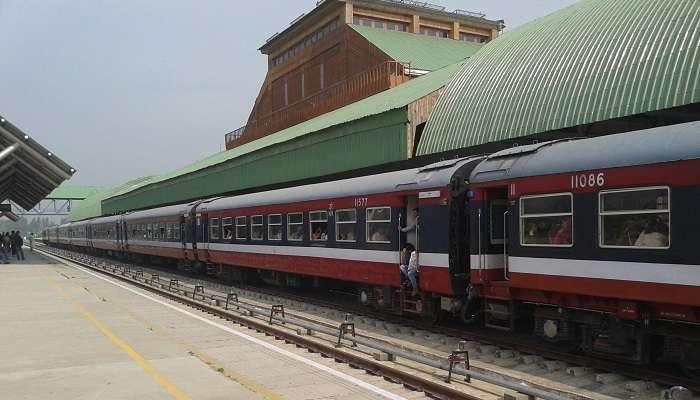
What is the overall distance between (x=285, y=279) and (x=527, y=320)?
9.36 meters

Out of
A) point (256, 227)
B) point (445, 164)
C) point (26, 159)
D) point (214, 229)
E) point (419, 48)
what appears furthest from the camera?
point (419, 48)

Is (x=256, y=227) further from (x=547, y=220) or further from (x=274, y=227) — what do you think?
(x=547, y=220)

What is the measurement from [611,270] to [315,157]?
16.8m

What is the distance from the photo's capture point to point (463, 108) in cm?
1812

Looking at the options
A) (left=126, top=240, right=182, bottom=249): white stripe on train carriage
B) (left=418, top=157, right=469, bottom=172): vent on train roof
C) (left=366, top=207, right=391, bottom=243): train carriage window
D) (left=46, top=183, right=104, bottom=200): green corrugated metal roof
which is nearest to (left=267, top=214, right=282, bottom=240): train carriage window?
(left=366, top=207, right=391, bottom=243): train carriage window

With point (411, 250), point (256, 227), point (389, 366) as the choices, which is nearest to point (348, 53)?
point (256, 227)

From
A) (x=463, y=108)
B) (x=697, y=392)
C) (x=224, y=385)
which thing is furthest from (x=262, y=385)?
(x=463, y=108)

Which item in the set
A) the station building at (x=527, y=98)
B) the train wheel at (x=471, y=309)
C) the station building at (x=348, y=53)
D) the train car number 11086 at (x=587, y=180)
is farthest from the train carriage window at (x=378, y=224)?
the station building at (x=348, y=53)

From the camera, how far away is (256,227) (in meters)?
20.8

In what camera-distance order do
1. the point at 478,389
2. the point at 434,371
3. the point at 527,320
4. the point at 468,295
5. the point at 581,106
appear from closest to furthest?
the point at 478,389 < the point at 434,371 < the point at 468,295 < the point at 527,320 < the point at 581,106

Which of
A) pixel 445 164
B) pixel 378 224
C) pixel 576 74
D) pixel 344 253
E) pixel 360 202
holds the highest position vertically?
pixel 576 74

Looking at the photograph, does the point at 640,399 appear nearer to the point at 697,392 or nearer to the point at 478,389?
the point at 697,392

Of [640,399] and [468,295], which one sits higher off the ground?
[468,295]

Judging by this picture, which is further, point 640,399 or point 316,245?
point 316,245
